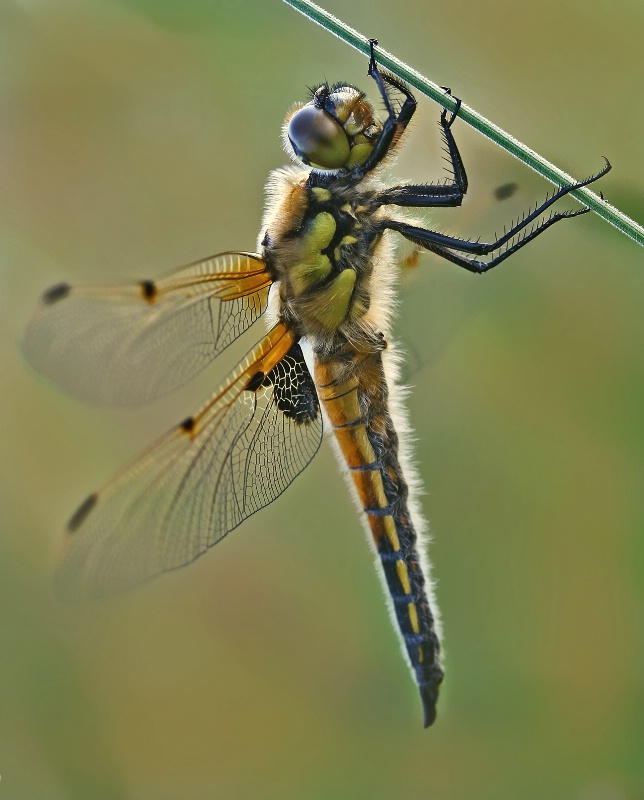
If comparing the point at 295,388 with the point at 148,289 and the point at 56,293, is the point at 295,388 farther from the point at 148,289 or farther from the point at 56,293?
the point at 56,293

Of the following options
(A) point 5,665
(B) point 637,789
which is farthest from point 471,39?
(A) point 5,665

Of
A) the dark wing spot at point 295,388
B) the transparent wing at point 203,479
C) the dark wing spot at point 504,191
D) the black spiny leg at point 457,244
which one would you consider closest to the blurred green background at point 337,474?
the dark wing spot at point 504,191

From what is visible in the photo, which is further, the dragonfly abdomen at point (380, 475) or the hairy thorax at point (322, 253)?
the dragonfly abdomen at point (380, 475)

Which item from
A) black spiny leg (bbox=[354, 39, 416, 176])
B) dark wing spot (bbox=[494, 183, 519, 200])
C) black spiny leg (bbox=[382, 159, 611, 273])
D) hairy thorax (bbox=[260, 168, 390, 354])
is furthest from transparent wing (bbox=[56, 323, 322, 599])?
dark wing spot (bbox=[494, 183, 519, 200])

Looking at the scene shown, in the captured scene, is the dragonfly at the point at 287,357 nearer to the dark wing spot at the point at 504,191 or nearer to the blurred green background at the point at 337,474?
the dark wing spot at the point at 504,191

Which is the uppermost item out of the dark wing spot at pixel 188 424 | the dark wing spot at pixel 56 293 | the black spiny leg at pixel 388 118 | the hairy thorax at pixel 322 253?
the black spiny leg at pixel 388 118

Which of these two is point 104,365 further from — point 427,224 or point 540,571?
point 540,571
